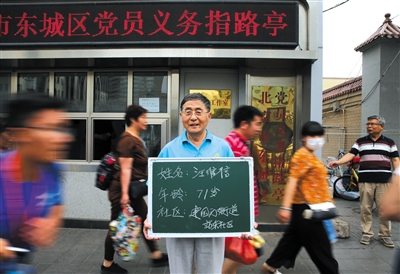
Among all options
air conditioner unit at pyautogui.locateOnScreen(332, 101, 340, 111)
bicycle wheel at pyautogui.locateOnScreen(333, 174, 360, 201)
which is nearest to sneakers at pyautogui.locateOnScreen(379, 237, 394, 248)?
bicycle wheel at pyautogui.locateOnScreen(333, 174, 360, 201)

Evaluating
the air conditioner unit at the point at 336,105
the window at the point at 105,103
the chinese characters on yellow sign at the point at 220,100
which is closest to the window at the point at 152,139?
the window at the point at 105,103

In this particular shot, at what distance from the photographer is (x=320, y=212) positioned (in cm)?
321

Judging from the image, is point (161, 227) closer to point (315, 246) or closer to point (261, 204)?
point (315, 246)

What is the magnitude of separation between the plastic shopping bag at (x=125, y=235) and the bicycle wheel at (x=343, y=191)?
7122 mm

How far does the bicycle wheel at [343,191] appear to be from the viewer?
30.1 feet

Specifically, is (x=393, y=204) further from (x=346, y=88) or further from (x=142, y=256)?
(x=346, y=88)

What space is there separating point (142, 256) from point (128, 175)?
1.47 meters

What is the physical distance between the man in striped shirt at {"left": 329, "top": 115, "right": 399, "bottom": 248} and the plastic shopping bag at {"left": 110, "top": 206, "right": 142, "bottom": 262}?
307 centimetres

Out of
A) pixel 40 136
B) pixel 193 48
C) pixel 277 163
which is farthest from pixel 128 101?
pixel 40 136

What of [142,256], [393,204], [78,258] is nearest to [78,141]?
[78,258]

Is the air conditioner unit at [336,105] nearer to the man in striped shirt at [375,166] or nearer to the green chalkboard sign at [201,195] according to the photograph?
the man in striped shirt at [375,166]

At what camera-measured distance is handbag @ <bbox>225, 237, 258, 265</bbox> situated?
2979mm

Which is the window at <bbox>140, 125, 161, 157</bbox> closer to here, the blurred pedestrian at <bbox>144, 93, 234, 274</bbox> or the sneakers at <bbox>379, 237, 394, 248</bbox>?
the blurred pedestrian at <bbox>144, 93, 234, 274</bbox>

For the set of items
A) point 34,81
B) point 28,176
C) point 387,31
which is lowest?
point 28,176
